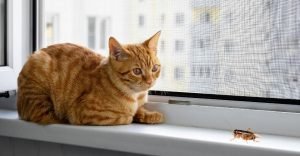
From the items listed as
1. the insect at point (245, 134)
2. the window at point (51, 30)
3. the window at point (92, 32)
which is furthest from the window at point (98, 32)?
the insect at point (245, 134)

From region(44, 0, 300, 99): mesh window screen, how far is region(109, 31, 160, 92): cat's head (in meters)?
0.14

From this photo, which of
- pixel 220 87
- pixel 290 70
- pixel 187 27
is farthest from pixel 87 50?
pixel 290 70

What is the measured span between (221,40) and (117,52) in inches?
12.9

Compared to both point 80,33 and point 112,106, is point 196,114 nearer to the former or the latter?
point 112,106

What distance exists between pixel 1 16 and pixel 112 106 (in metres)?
0.63

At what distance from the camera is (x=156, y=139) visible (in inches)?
43.8

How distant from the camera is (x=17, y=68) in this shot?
1.57 m

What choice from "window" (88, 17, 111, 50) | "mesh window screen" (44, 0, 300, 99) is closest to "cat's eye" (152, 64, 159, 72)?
"mesh window screen" (44, 0, 300, 99)

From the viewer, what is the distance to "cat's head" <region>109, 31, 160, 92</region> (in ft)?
3.93

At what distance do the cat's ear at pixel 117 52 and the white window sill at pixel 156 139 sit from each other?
213 mm

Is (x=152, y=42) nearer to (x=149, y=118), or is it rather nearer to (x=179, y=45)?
(x=179, y=45)

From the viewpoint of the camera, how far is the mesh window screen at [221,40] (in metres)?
1.18

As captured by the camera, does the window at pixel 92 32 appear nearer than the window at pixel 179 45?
No

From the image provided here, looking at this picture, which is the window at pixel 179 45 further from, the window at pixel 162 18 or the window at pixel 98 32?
the window at pixel 98 32
